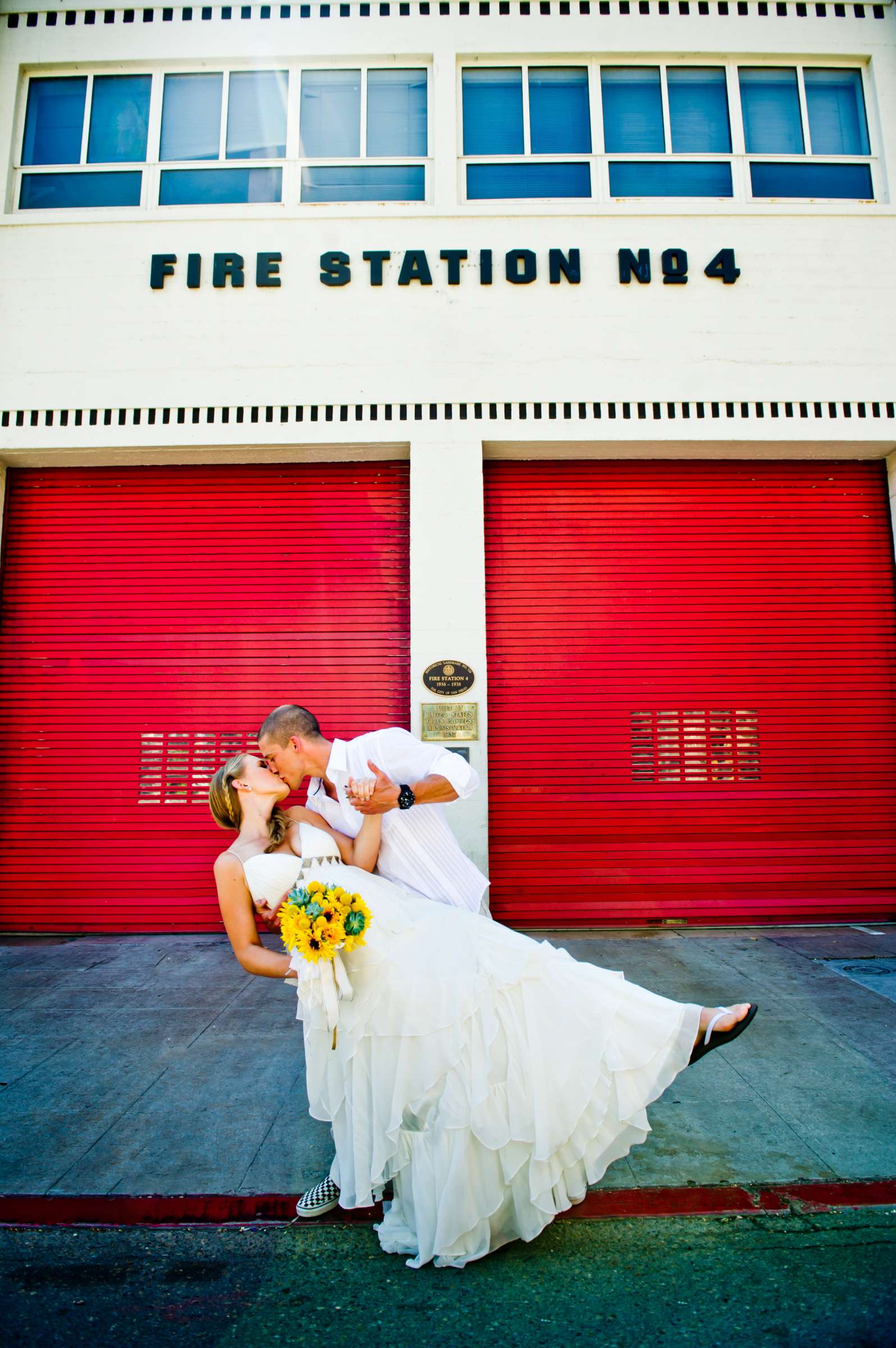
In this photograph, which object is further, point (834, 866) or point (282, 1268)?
point (834, 866)

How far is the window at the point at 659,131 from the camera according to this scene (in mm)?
8133

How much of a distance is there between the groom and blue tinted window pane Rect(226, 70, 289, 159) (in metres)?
7.27

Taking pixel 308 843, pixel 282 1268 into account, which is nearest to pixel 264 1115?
pixel 282 1268

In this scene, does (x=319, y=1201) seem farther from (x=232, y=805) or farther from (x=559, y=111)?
(x=559, y=111)

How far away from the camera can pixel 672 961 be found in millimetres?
6461

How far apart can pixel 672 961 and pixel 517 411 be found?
205 inches

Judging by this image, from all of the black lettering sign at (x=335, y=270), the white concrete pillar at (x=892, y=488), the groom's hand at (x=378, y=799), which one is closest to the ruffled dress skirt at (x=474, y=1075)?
the groom's hand at (x=378, y=799)

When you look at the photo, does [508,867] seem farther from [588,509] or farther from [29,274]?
[29,274]

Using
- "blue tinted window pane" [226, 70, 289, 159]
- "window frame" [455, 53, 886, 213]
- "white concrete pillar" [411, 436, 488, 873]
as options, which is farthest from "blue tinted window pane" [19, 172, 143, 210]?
"white concrete pillar" [411, 436, 488, 873]

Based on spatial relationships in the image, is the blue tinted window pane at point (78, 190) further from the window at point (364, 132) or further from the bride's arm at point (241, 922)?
the bride's arm at point (241, 922)

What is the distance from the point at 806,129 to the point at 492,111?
3.32 m

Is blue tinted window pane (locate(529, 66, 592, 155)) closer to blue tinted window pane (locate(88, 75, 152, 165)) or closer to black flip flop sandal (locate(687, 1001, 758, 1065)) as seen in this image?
blue tinted window pane (locate(88, 75, 152, 165))

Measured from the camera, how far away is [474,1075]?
116 inches

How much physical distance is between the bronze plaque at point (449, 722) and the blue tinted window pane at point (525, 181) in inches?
208
